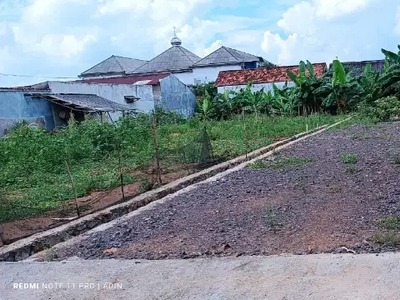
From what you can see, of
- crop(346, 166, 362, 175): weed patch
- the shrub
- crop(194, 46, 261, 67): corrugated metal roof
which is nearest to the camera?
crop(346, 166, 362, 175): weed patch

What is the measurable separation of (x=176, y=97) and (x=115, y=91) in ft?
15.3

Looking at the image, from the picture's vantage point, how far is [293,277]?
3148 mm

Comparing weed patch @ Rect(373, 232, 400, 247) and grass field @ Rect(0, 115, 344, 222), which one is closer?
weed patch @ Rect(373, 232, 400, 247)

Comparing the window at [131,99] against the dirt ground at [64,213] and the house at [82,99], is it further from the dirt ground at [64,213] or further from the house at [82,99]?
the dirt ground at [64,213]

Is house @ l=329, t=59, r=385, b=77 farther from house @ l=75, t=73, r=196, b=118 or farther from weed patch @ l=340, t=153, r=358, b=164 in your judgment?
weed patch @ l=340, t=153, r=358, b=164

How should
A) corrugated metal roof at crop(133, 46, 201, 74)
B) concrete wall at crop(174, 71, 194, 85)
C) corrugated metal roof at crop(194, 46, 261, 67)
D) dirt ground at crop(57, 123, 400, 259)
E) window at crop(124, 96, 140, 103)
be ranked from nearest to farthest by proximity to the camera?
dirt ground at crop(57, 123, 400, 259), window at crop(124, 96, 140, 103), corrugated metal roof at crop(194, 46, 261, 67), concrete wall at crop(174, 71, 194, 85), corrugated metal roof at crop(133, 46, 201, 74)

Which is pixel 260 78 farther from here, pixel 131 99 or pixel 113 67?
pixel 113 67

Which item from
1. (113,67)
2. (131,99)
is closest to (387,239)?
(131,99)

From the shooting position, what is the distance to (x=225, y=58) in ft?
128

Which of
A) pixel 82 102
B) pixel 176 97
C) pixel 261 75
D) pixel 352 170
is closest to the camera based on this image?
pixel 352 170

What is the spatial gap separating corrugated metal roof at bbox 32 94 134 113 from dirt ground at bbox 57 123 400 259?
38.3 ft

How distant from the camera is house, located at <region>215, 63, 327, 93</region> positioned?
26.5 meters

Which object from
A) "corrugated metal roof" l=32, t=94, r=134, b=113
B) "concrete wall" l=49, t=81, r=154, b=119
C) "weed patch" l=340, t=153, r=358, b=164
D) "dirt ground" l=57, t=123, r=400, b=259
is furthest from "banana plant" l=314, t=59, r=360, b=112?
"dirt ground" l=57, t=123, r=400, b=259

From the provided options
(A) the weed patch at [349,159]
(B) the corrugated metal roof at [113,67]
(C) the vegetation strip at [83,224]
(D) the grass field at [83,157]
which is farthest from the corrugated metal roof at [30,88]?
(B) the corrugated metal roof at [113,67]
